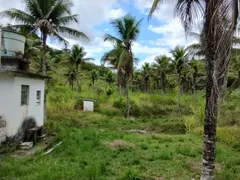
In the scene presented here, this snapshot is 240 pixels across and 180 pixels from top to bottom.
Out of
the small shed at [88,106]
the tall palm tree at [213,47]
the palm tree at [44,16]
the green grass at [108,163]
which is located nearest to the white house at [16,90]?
the green grass at [108,163]

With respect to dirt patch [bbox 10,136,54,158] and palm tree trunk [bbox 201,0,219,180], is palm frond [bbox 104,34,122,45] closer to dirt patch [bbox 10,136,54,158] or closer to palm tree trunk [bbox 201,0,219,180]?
dirt patch [bbox 10,136,54,158]

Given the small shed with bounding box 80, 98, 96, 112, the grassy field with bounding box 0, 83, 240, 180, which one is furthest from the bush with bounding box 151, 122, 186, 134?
the small shed with bounding box 80, 98, 96, 112

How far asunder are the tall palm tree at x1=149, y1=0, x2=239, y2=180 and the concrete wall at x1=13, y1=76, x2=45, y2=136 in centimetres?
747

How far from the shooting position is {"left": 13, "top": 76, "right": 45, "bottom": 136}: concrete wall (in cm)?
1147

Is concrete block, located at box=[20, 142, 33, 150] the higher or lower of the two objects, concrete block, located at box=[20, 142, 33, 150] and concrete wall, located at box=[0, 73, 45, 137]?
the lower

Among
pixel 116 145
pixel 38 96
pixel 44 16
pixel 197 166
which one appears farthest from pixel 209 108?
pixel 44 16

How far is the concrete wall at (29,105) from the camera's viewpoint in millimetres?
11469

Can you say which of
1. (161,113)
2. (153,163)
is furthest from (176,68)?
(153,163)

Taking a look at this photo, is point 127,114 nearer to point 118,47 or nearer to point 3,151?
point 118,47

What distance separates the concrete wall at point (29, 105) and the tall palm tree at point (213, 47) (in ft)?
24.5

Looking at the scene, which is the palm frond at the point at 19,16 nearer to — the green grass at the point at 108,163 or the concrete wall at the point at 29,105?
the concrete wall at the point at 29,105

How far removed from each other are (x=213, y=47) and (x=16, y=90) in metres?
8.30

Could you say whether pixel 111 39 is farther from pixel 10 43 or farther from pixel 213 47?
pixel 213 47

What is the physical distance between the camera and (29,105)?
12945 mm
